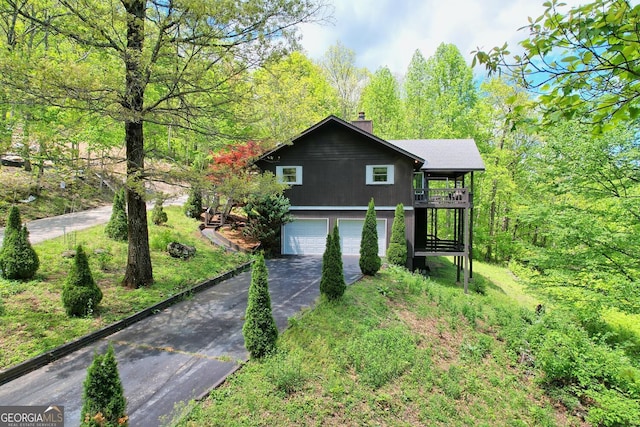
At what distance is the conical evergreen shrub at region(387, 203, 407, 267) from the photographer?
45.1 feet

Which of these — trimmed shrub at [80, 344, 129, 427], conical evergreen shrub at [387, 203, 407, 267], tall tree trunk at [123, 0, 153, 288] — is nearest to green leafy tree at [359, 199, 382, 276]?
conical evergreen shrub at [387, 203, 407, 267]

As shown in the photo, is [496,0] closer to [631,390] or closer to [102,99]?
[102,99]

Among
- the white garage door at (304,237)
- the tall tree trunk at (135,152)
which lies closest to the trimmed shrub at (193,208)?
the white garage door at (304,237)

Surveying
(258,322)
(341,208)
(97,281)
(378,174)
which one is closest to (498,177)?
(378,174)

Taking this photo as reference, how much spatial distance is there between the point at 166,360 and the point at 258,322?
179cm

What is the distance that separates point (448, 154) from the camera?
1560cm

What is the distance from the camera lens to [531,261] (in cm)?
1190

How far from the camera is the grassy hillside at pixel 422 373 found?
16.4 ft

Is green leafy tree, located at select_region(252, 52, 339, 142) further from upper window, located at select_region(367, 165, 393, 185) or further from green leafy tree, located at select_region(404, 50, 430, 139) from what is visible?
green leafy tree, located at select_region(404, 50, 430, 139)

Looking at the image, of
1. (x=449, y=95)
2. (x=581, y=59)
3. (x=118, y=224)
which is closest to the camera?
(x=581, y=59)

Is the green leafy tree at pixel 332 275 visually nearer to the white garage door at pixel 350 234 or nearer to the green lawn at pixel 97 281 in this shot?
the green lawn at pixel 97 281

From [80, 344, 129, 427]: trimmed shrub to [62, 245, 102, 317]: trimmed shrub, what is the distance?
4241 mm

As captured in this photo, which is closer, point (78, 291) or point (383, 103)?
point (78, 291)

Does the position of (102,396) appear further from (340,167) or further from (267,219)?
(340,167)
